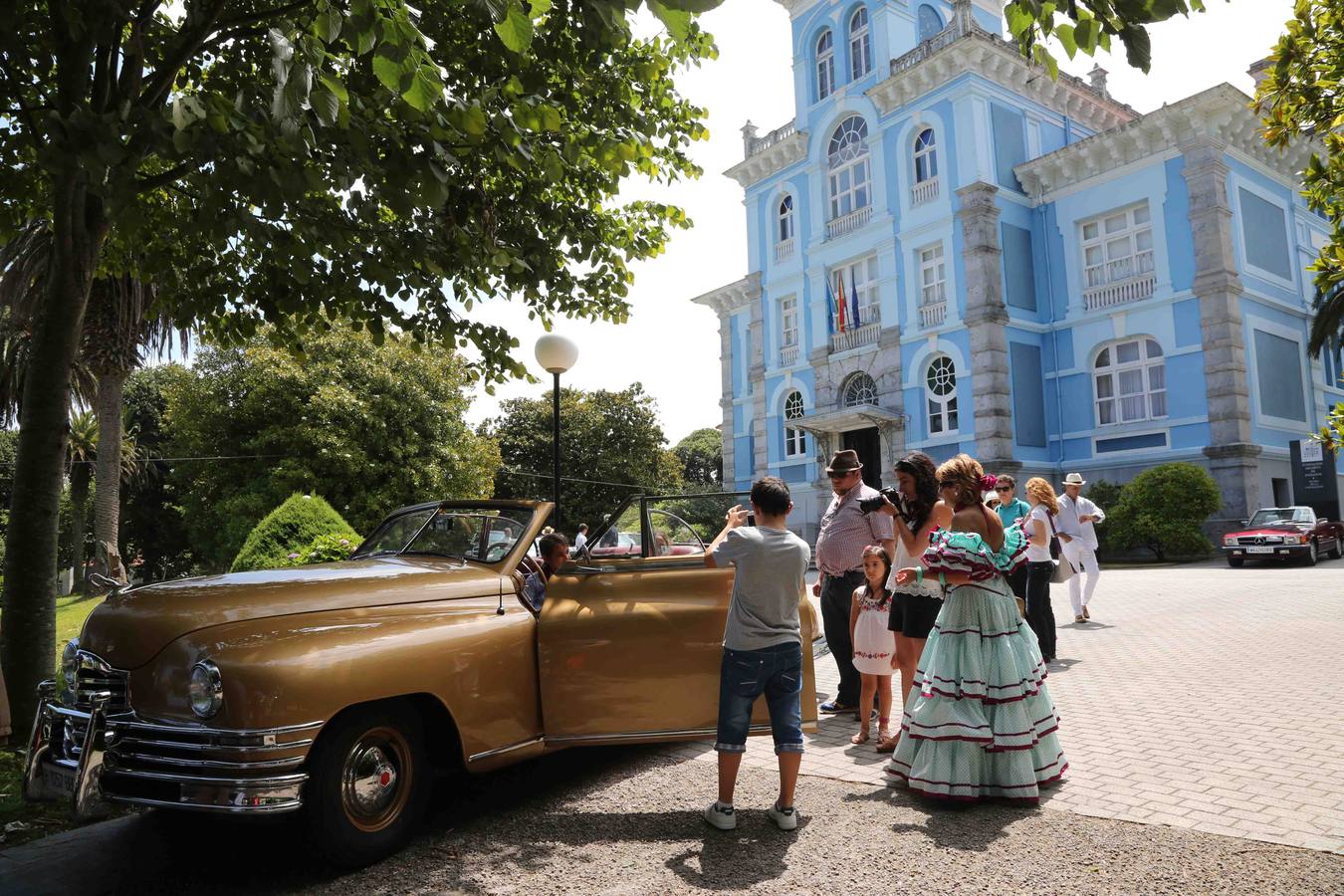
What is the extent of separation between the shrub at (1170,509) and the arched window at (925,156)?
11305mm

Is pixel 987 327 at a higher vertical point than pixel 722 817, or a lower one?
higher

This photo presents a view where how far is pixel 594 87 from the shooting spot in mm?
8172

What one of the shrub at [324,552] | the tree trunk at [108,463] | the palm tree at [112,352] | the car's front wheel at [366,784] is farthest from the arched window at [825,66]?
the car's front wheel at [366,784]

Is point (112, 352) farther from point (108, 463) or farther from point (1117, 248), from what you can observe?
point (1117, 248)

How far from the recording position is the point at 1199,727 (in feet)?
20.0

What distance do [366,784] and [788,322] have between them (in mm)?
29659

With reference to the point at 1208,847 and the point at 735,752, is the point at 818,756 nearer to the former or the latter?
the point at 735,752

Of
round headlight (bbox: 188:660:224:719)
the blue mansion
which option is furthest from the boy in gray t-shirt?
the blue mansion

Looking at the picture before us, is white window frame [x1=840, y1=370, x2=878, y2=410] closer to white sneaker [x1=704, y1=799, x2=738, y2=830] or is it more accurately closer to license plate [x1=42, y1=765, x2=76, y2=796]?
white sneaker [x1=704, y1=799, x2=738, y2=830]

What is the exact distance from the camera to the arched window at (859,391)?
29.0m

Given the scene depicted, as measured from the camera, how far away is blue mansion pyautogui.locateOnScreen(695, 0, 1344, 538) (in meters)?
23.5

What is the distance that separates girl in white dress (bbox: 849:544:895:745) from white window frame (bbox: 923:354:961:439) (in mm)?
21166

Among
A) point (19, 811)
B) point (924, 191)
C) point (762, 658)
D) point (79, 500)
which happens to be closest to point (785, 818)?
point (762, 658)

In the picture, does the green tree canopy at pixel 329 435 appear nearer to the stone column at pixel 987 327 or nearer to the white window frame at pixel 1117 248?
the stone column at pixel 987 327
